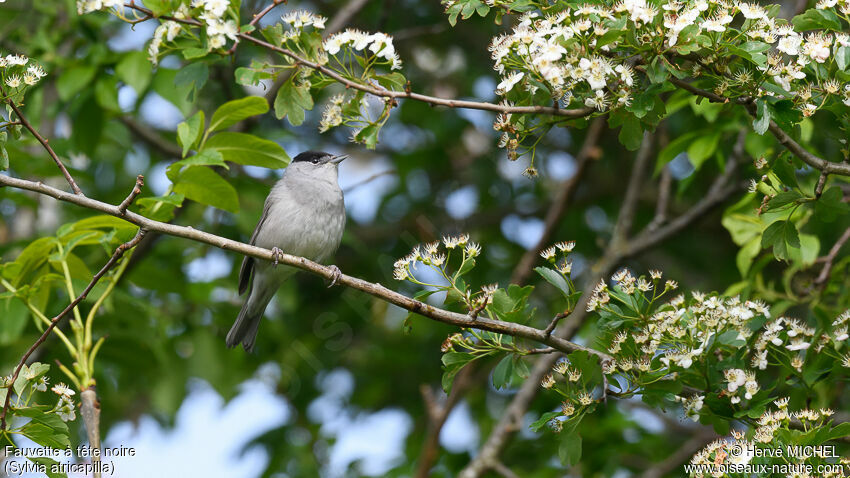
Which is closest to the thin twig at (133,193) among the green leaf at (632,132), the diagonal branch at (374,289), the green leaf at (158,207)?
the diagonal branch at (374,289)

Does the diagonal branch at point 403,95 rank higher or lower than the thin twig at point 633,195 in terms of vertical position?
higher

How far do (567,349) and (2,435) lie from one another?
7.09 ft

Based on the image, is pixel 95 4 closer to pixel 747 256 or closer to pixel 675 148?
pixel 675 148

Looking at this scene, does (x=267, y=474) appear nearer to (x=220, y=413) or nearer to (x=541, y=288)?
(x=220, y=413)

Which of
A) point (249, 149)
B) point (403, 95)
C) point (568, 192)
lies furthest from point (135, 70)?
point (568, 192)

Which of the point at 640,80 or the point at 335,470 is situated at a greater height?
the point at 640,80

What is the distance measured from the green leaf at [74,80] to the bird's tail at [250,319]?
178cm

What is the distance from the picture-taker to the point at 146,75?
5277 millimetres

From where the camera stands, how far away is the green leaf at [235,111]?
160 inches

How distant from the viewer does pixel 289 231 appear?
5.92 m

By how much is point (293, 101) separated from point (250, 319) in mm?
2867

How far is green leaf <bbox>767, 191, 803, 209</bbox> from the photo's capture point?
333 cm

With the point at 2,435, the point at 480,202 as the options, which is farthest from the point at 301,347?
the point at 2,435

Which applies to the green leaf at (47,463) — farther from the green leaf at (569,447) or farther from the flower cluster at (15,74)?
the green leaf at (569,447)
